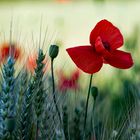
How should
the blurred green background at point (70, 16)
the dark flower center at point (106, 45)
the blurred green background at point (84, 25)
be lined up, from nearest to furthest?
the dark flower center at point (106, 45) → the blurred green background at point (84, 25) → the blurred green background at point (70, 16)

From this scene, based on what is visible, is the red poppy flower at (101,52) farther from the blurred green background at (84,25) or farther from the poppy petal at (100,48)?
the blurred green background at (84,25)

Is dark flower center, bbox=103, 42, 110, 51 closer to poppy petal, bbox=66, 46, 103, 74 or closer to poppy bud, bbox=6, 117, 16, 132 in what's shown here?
poppy petal, bbox=66, 46, 103, 74

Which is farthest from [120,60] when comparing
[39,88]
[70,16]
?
[70,16]

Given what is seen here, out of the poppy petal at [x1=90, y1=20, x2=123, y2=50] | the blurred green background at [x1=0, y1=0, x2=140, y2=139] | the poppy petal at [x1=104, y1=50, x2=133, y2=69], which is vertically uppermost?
the poppy petal at [x1=90, y1=20, x2=123, y2=50]

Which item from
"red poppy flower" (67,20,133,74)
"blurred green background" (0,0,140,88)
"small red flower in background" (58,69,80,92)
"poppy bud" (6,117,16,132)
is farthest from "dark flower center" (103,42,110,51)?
"blurred green background" (0,0,140,88)

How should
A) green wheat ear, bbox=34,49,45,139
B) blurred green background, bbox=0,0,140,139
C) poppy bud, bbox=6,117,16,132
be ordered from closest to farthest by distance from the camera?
poppy bud, bbox=6,117,16,132, green wheat ear, bbox=34,49,45,139, blurred green background, bbox=0,0,140,139

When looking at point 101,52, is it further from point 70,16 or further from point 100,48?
point 70,16

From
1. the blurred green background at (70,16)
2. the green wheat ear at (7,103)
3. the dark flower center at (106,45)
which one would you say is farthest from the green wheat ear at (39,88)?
the blurred green background at (70,16)
